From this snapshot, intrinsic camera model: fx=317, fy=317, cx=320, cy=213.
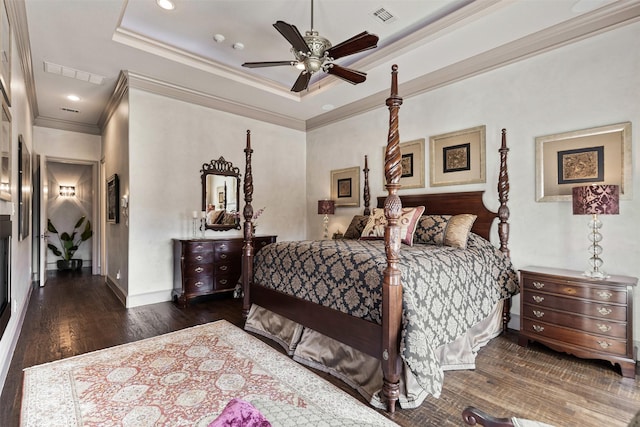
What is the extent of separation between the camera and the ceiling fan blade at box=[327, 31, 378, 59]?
8.37ft

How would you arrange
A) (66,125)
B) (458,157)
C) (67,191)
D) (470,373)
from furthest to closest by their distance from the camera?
(67,191)
(66,125)
(458,157)
(470,373)

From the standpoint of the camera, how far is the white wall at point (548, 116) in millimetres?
2773

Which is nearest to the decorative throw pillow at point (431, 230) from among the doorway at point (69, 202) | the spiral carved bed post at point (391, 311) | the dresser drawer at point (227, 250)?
the spiral carved bed post at point (391, 311)

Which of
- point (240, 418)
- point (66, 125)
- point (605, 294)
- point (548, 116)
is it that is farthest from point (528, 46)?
point (66, 125)

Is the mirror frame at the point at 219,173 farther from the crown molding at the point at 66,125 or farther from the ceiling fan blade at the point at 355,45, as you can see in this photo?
the crown molding at the point at 66,125

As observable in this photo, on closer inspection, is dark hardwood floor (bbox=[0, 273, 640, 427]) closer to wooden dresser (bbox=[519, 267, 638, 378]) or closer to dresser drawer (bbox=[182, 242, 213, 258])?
wooden dresser (bbox=[519, 267, 638, 378])

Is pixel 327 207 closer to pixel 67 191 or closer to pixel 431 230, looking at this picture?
pixel 431 230

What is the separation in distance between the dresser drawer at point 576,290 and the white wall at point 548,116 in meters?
0.49

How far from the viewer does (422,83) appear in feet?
14.0

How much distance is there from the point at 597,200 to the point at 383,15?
8.40ft

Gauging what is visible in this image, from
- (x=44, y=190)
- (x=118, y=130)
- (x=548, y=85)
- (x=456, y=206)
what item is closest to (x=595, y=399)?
(x=456, y=206)

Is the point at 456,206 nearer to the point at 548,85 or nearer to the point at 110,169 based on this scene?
the point at 548,85

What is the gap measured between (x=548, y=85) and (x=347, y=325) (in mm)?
3145

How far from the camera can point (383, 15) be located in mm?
3205
